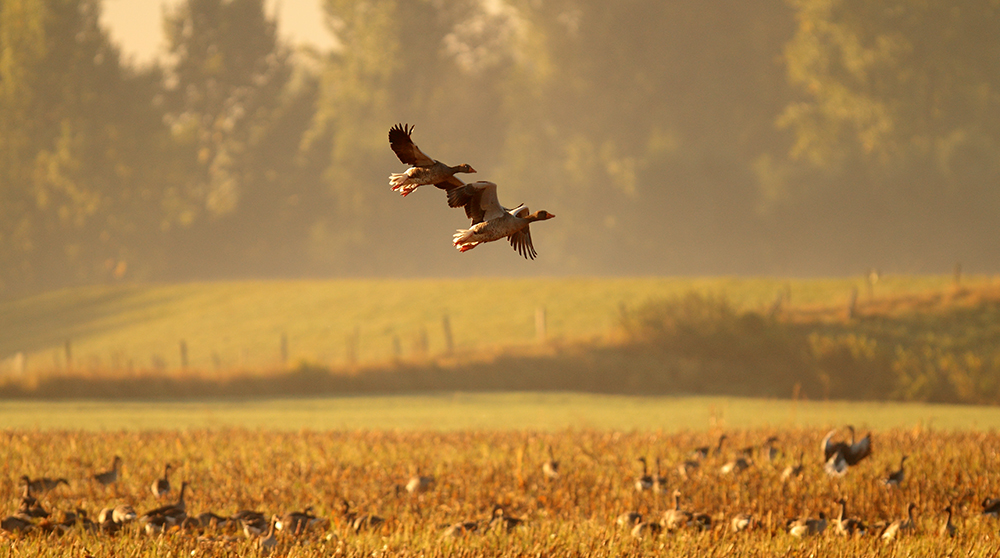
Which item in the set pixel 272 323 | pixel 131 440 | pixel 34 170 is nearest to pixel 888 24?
pixel 272 323

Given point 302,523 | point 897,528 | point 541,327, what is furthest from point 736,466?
point 541,327

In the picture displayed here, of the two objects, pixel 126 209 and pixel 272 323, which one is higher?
pixel 126 209

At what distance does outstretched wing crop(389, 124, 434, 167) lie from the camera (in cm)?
536

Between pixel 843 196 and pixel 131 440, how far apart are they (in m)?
53.0

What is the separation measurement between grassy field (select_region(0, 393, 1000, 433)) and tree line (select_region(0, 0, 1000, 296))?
35226 mm

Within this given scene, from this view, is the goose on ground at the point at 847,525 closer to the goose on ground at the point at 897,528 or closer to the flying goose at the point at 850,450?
the goose on ground at the point at 897,528

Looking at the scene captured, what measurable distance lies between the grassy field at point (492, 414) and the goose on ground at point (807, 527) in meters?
11.2

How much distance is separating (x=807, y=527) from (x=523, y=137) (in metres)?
61.0

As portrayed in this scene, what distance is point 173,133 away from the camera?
7131 centimetres

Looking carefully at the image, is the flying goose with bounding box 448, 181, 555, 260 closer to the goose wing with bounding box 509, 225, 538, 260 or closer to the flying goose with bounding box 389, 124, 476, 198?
the goose wing with bounding box 509, 225, 538, 260

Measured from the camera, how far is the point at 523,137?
72.0m

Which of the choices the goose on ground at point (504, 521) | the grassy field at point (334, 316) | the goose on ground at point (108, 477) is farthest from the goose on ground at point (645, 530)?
the grassy field at point (334, 316)

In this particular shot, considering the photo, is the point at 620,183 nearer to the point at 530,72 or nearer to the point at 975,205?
the point at 530,72

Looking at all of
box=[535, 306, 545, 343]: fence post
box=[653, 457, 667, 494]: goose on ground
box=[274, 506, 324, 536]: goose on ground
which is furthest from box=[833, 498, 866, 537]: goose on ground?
box=[535, 306, 545, 343]: fence post
